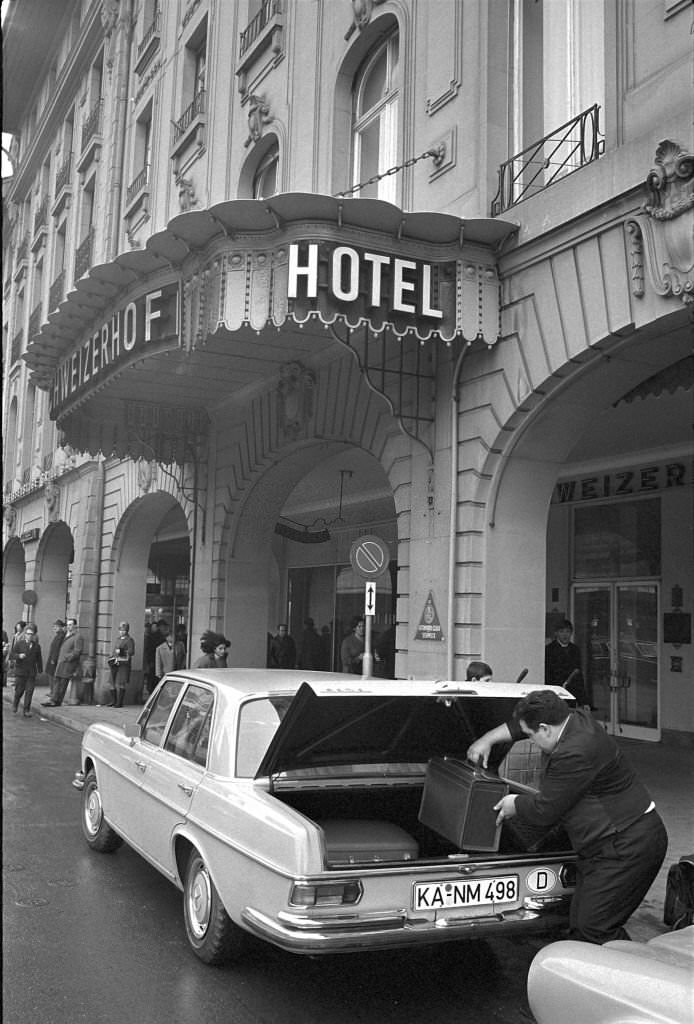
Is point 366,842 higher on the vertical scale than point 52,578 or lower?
lower

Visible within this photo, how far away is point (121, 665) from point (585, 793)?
16299 mm

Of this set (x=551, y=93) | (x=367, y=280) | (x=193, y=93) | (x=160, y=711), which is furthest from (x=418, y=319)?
(x=193, y=93)

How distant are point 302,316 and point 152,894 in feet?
17.5

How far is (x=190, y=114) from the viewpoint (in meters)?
16.9

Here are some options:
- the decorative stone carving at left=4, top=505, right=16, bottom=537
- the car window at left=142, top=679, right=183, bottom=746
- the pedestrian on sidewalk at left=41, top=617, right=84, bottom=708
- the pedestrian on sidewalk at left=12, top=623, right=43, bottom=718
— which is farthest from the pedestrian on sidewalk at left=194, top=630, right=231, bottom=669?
the decorative stone carving at left=4, top=505, right=16, bottom=537

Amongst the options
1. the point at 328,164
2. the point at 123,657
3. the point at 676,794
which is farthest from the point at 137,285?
the point at 123,657

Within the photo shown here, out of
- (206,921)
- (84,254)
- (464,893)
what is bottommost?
(206,921)

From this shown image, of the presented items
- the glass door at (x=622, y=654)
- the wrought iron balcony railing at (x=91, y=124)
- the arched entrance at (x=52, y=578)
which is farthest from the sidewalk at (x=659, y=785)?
the wrought iron balcony railing at (x=91, y=124)

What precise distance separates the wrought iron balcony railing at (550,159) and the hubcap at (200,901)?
6938 millimetres

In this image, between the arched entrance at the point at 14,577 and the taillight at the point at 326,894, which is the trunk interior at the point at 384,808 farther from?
the arched entrance at the point at 14,577

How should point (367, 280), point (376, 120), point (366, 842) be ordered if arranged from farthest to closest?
point (376, 120), point (367, 280), point (366, 842)

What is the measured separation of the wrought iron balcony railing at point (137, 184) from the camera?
19.3 metres

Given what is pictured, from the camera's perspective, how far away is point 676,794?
31.5 feet

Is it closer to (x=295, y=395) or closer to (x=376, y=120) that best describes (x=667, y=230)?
(x=295, y=395)
